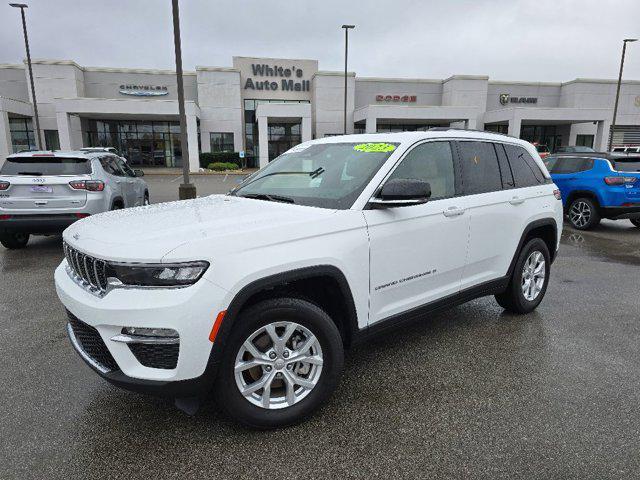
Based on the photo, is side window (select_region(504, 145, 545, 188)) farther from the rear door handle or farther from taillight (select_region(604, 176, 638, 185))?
taillight (select_region(604, 176, 638, 185))

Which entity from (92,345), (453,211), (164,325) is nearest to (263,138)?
(453,211)

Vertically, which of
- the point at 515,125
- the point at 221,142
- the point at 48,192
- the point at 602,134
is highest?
the point at 515,125

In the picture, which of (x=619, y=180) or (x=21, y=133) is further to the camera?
(x=21, y=133)

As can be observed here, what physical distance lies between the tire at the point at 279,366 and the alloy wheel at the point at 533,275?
2700 mm

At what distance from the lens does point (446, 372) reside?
3453mm

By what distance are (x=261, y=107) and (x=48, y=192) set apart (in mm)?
29378

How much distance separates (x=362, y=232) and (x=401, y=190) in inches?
15.0

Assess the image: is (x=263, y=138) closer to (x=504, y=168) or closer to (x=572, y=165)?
(x=572, y=165)

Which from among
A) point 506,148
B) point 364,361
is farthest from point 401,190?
point 506,148

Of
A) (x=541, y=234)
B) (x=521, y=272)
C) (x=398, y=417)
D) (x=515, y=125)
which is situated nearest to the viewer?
(x=398, y=417)

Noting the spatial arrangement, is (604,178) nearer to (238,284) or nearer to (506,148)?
(506,148)

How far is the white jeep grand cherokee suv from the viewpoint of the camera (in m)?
2.29

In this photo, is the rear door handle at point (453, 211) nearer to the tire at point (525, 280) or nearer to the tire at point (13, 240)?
the tire at point (525, 280)

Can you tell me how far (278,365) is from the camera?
2631mm
